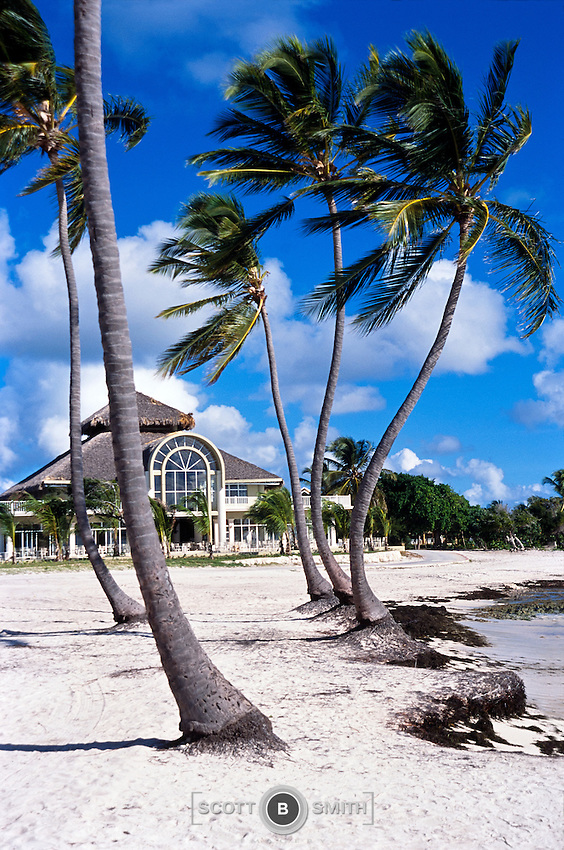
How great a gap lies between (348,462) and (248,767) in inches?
1723

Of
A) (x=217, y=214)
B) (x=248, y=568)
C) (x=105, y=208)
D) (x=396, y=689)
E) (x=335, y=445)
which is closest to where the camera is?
(x=105, y=208)

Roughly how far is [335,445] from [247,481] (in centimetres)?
1051

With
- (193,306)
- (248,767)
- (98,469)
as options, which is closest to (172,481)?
(98,469)

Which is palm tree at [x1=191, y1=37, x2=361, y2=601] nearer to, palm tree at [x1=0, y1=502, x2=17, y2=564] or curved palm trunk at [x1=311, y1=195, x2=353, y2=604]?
curved palm trunk at [x1=311, y1=195, x2=353, y2=604]

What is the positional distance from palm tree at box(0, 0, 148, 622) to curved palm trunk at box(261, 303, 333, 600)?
137 inches

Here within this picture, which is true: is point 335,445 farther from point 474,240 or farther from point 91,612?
point 474,240

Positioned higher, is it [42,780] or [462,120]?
[462,120]

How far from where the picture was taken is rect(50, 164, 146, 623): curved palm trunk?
11492 mm

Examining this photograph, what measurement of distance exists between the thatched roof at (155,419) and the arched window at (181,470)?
3900 millimetres

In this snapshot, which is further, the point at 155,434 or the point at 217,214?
the point at 155,434

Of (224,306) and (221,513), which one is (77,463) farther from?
(221,513)

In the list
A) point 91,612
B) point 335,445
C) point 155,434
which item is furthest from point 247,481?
point 91,612

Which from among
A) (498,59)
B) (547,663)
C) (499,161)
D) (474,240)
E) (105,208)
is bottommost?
(547,663)

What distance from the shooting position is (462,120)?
916 cm
